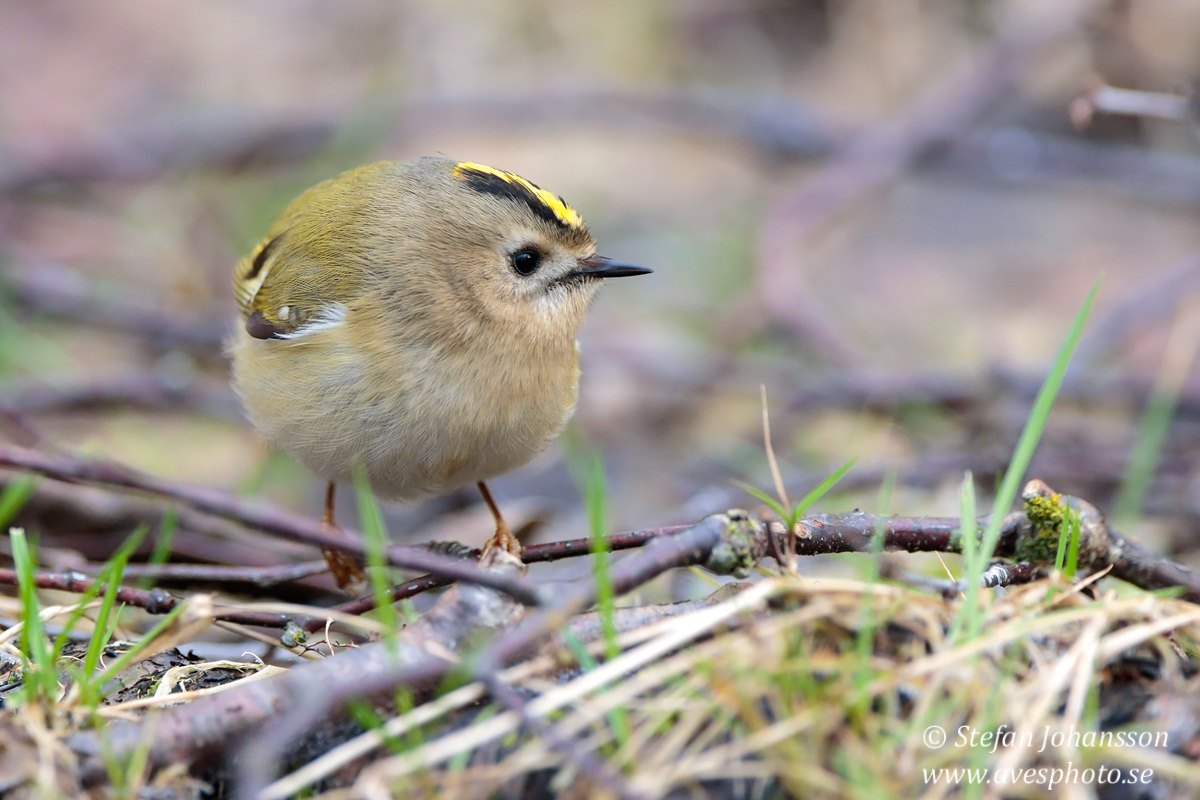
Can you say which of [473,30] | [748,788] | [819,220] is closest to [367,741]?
[748,788]

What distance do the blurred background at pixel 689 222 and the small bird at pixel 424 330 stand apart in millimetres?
400

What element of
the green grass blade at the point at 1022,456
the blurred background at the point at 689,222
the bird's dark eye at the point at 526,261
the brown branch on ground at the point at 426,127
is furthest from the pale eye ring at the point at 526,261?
the brown branch on ground at the point at 426,127

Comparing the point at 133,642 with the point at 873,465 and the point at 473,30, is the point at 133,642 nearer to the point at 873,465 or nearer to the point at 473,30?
the point at 873,465

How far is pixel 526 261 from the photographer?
3199 millimetres

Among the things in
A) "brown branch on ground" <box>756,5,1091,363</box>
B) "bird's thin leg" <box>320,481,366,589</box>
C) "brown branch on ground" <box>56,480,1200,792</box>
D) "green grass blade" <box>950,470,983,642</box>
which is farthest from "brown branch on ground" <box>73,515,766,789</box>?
"brown branch on ground" <box>756,5,1091,363</box>

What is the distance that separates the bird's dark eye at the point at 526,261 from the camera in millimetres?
3189

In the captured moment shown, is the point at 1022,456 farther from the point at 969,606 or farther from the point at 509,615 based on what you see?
the point at 509,615

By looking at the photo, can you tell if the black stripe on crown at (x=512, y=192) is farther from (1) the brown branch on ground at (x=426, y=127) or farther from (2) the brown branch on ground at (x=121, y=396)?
(1) the brown branch on ground at (x=426, y=127)

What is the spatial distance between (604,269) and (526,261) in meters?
0.24

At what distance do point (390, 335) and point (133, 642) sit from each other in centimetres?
101

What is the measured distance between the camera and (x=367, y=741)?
169 centimetres

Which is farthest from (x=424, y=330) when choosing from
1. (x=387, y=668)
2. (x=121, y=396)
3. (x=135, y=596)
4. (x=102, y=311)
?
(x=102, y=311)

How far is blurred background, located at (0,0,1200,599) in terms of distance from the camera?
4309 millimetres

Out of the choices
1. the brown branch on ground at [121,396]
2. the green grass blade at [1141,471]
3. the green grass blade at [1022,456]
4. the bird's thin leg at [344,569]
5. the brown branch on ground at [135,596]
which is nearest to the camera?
the green grass blade at [1022,456]
